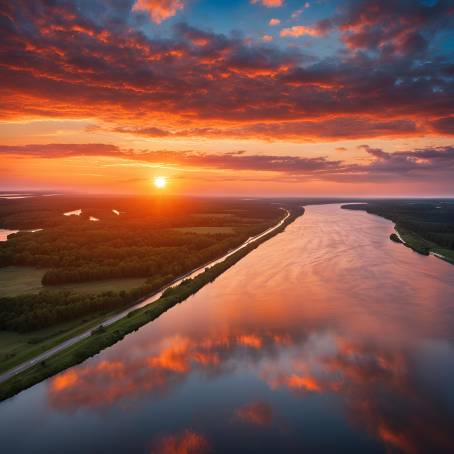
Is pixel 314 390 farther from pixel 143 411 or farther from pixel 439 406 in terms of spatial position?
pixel 143 411

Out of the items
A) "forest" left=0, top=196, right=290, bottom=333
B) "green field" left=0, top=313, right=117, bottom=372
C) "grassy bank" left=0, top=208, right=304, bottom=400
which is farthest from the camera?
"forest" left=0, top=196, right=290, bottom=333

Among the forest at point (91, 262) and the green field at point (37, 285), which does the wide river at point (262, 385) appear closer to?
the forest at point (91, 262)

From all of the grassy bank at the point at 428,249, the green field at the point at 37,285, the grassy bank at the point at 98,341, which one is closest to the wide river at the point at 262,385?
the grassy bank at the point at 98,341

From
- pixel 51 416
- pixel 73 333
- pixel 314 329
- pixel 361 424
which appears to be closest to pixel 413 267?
pixel 314 329

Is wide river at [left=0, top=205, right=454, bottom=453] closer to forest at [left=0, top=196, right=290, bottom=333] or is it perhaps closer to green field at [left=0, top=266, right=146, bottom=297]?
forest at [left=0, top=196, right=290, bottom=333]

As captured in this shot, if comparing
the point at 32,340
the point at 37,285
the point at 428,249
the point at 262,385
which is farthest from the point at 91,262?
the point at 428,249

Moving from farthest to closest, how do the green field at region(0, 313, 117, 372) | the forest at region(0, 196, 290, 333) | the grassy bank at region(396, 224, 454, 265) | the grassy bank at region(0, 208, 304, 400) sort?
the grassy bank at region(396, 224, 454, 265), the forest at region(0, 196, 290, 333), the green field at region(0, 313, 117, 372), the grassy bank at region(0, 208, 304, 400)

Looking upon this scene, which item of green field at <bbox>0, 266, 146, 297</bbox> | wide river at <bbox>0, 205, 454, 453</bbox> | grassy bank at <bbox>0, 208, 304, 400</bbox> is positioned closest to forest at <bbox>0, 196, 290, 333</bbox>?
green field at <bbox>0, 266, 146, 297</bbox>
